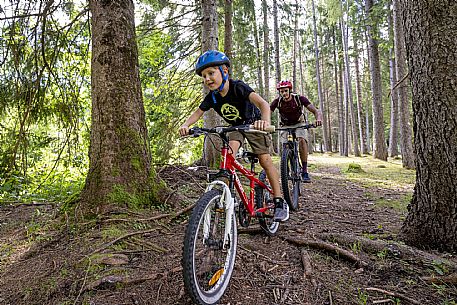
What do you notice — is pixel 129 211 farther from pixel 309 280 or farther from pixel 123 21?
pixel 123 21

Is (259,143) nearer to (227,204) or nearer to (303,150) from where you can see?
(227,204)

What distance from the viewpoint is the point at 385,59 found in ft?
88.4

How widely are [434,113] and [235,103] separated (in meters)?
2.00

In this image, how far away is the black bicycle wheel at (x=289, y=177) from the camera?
15.7 feet

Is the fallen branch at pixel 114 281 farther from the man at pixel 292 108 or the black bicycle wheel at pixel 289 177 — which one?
the man at pixel 292 108

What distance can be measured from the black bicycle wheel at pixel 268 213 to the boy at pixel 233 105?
12cm

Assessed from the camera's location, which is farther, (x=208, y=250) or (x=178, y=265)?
(x=178, y=265)

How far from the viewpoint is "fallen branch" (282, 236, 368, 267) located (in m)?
3.08

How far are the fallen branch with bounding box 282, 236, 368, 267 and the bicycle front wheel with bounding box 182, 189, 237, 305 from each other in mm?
1081

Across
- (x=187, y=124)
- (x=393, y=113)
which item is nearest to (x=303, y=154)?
(x=187, y=124)

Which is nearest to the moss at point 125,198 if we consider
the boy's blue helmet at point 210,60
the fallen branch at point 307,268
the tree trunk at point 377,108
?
the boy's blue helmet at point 210,60

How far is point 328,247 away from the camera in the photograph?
130 inches

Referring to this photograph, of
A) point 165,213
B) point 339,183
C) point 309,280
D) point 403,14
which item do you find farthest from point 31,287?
point 339,183

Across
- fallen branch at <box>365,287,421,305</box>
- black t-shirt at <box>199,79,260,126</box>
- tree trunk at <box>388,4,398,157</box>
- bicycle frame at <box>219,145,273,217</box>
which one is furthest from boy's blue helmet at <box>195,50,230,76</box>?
tree trunk at <box>388,4,398,157</box>
